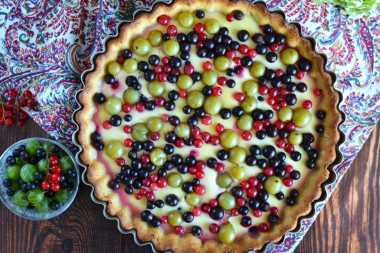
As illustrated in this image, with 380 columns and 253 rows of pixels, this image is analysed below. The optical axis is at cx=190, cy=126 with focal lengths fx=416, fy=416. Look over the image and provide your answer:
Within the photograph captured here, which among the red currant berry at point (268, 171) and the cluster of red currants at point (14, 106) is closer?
the red currant berry at point (268, 171)

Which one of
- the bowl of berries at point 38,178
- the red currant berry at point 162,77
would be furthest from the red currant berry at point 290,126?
the bowl of berries at point 38,178

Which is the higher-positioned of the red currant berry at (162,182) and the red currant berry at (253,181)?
the red currant berry at (253,181)

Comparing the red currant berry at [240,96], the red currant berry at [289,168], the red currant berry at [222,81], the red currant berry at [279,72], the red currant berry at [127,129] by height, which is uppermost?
the red currant berry at [279,72]

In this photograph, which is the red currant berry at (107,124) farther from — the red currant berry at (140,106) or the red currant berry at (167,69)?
the red currant berry at (167,69)

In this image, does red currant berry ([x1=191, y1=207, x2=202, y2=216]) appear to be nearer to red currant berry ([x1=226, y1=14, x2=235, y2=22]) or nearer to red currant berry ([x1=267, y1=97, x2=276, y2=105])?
red currant berry ([x1=267, y1=97, x2=276, y2=105])

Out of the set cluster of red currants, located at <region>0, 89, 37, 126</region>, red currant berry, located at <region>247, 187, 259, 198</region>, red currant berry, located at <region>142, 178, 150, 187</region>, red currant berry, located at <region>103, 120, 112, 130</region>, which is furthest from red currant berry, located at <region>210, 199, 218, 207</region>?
cluster of red currants, located at <region>0, 89, 37, 126</region>

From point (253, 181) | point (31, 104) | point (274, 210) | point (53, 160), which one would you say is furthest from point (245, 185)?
point (31, 104)
